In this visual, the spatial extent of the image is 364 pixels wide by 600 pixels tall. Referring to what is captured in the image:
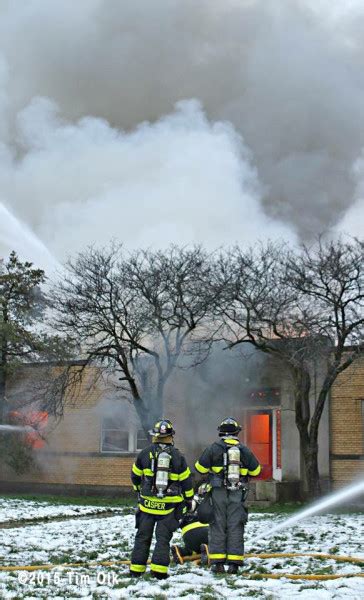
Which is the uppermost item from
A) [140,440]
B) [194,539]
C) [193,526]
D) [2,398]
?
[2,398]

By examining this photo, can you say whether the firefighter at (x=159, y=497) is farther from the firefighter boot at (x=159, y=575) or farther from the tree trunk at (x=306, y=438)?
the tree trunk at (x=306, y=438)

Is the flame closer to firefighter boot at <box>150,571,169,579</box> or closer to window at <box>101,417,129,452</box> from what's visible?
window at <box>101,417,129,452</box>

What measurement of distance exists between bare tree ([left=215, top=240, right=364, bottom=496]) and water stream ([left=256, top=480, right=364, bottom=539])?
61 cm

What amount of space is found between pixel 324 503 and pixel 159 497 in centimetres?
1137

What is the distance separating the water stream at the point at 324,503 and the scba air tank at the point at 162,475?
5413 millimetres

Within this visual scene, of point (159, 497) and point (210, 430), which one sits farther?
point (210, 430)

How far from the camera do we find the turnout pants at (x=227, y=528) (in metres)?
8.41

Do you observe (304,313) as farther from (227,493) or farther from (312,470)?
(227,493)

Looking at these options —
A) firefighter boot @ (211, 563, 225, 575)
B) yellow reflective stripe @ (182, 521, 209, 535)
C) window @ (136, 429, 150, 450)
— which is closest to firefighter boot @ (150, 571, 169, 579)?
firefighter boot @ (211, 563, 225, 575)

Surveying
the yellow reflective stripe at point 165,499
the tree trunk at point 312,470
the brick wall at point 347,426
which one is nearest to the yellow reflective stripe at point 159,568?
the yellow reflective stripe at point 165,499

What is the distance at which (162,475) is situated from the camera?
8.27m

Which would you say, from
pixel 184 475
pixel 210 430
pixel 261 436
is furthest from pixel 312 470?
pixel 184 475

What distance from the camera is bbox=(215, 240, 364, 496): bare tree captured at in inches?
755

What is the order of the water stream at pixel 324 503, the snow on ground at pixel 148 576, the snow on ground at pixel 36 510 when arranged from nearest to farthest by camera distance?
the snow on ground at pixel 148 576 → the water stream at pixel 324 503 → the snow on ground at pixel 36 510
